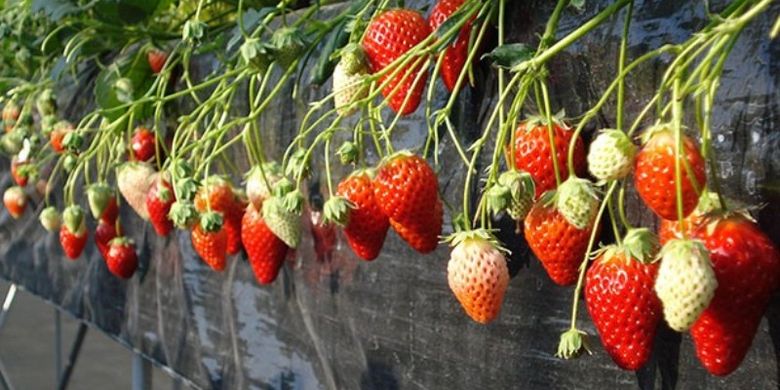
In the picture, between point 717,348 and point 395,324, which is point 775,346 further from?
point 395,324

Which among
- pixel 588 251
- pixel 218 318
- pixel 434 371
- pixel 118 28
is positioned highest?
pixel 588 251

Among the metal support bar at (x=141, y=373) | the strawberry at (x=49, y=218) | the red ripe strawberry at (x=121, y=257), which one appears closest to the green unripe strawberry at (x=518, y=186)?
the red ripe strawberry at (x=121, y=257)

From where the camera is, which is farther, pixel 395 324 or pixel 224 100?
pixel 224 100

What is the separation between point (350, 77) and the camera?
31.0 inches

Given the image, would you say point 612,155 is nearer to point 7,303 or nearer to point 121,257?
point 121,257

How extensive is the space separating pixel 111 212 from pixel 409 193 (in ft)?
2.56

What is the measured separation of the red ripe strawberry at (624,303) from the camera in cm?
58

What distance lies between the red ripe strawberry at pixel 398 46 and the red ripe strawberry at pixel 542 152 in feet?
0.39

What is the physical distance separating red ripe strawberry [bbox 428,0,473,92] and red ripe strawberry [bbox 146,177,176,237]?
46 cm

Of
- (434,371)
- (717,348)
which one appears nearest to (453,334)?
(434,371)

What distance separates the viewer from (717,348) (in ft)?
1.82

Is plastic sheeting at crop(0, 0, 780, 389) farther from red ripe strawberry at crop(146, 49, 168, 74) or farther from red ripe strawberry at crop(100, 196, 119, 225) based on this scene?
red ripe strawberry at crop(146, 49, 168, 74)

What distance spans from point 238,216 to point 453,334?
0.31 m

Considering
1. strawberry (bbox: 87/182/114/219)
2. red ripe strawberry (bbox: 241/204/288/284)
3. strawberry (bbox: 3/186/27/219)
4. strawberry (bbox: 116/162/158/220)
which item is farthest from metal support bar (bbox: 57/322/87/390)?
red ripe strawberry (bbox: 241/204/288/284)
